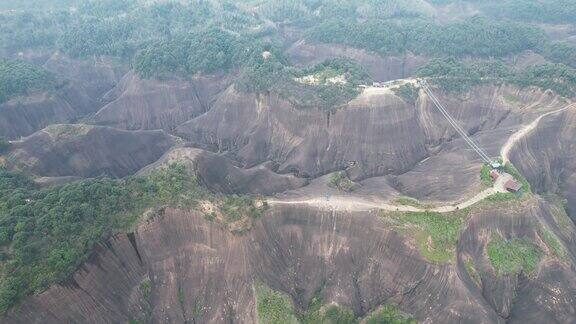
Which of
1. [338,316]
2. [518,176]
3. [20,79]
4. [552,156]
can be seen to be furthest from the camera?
[20,79]

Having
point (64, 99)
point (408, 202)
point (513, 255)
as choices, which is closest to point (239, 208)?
point (408, 202)

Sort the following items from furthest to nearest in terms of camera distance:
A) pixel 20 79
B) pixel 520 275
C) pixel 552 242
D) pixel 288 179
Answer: pixel 20 79 < pixel 288 179 < pixel 552 242 < pixel 520 275

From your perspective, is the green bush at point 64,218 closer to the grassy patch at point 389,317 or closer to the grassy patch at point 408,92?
the grassy patch at point 389,317

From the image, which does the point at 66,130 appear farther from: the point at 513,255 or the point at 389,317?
the point at 513,255

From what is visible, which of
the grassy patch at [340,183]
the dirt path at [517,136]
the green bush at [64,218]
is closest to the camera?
the green bush at [64,218]

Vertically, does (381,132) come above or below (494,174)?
Answer: below

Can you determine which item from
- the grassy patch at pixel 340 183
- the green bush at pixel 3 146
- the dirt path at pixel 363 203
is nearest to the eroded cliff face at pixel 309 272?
the dirt path at pixel 363 203

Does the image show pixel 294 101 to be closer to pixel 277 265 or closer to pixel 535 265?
pixel 277 265

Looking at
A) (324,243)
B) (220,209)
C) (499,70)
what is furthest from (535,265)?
(499,70)
